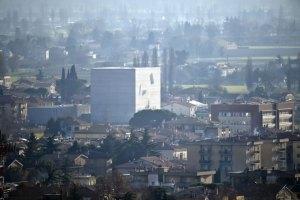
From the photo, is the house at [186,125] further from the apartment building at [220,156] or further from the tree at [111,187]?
the tree at [111,187]

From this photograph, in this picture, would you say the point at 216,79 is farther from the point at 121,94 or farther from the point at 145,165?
the point at 145,165

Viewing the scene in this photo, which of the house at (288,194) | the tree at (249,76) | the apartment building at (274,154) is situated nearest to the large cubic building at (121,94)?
the tree at (249,76)

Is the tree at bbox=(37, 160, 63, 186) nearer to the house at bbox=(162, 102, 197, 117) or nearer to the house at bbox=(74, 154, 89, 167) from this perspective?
the house at bbox=(74, 154, 89, 167)

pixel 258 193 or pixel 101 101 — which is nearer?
pixel 258 193

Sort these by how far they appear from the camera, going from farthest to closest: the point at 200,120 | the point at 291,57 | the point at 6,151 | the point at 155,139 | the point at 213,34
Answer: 1. the point at 213,34
2. the point at 291,57
3. the point at 200,120
4. the point at 155,139
5. the point at 6,151

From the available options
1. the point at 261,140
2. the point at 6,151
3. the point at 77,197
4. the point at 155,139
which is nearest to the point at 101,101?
the point at 155,139

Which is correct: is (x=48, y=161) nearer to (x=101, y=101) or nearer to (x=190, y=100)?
(x=101, y=101)

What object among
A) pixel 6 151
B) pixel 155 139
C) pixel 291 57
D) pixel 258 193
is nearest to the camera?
pixel 6 151

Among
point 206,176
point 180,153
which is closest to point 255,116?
point 180,153
